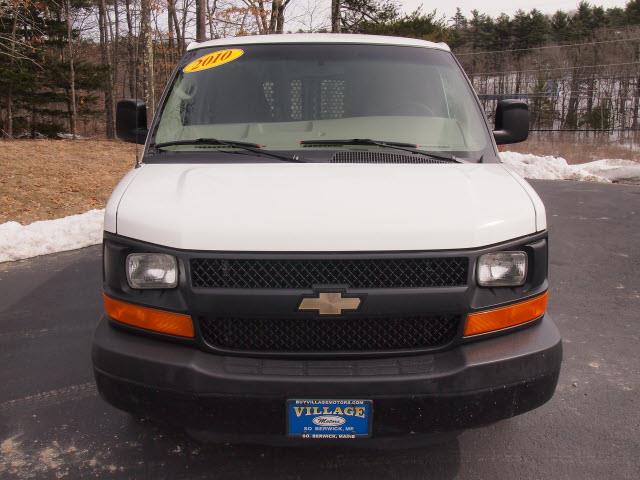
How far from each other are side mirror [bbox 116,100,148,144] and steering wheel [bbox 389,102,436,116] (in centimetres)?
168

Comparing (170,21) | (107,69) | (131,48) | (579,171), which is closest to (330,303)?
(579,171)

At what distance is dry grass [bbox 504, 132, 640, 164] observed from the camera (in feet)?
68.2

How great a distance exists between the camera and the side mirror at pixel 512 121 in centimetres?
380

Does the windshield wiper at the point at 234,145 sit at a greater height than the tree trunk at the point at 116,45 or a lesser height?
lesser

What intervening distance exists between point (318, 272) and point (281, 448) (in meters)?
1.17

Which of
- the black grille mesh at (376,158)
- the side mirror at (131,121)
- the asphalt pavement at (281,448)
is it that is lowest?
the asphalt pavement at (281,448)

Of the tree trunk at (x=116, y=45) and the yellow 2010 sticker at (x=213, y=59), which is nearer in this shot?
the yellow 2010 sticker at (x=213, y=59)

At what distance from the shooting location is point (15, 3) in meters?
10.5

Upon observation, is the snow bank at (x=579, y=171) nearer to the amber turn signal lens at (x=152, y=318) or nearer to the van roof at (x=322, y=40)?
the van roof at (x=322, y=40)

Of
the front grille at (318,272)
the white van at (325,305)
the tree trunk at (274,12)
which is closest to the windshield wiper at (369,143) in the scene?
the white van at (325,305)

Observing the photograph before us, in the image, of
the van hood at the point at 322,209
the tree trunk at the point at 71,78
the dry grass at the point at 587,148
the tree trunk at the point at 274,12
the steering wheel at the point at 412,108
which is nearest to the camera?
the van hood at the point at 322,209

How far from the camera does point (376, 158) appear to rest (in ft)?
10.0

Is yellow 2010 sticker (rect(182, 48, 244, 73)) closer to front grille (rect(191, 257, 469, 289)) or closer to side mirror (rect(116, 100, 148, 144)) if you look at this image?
side mirror (rect(116, 100, 148, 144))

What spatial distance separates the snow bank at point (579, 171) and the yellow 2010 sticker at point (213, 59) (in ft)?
37.6
